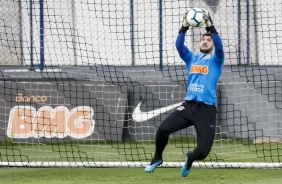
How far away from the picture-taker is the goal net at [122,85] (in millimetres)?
15320

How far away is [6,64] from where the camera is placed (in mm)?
16172

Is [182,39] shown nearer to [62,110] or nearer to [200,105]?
[200,105]

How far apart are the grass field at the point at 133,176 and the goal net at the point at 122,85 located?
276 centimetres

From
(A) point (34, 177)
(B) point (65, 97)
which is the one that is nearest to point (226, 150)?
(B) point (65, 97)

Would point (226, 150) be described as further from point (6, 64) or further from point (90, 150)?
point (6, 64)

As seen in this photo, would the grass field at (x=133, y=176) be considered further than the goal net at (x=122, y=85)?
No

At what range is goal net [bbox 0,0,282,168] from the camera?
603 inches

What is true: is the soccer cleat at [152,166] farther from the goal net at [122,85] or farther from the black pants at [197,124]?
the goal net at [122,85]

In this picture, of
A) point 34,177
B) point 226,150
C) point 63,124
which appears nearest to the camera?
point 34,177

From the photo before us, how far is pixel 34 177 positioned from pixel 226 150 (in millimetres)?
4360

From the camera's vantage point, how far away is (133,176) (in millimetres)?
11281

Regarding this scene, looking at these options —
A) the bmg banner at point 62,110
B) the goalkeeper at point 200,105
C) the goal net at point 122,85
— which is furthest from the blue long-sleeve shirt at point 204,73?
the bmg banner at point 62,110

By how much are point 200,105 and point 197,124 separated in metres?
0.24

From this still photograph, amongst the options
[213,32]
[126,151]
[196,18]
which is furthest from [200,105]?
[126,151]
